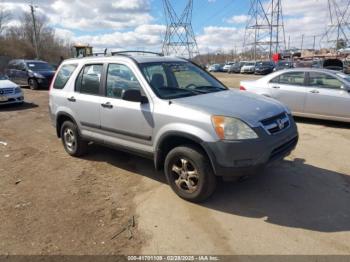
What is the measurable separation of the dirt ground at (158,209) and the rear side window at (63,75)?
1.42 metres

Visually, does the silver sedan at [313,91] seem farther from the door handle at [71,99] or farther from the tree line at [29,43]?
the tree line at [29,43]

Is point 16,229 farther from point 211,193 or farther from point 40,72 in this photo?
point 40,72

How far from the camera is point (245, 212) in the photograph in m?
4.21

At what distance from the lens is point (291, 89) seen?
9297mm

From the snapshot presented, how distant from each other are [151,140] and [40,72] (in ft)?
53.8

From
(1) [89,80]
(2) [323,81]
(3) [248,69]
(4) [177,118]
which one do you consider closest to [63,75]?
(1) [89,80]

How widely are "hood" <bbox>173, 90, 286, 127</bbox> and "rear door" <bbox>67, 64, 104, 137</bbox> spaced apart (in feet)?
5.41

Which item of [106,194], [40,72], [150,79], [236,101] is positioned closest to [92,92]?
[150,79]

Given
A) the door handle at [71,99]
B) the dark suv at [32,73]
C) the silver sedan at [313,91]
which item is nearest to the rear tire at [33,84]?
the dark suv at [32,73]

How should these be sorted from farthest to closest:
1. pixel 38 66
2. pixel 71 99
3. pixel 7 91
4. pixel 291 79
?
pixel 38 66 → pixel 7 91 → pixel 291 79 → pixel 71 99

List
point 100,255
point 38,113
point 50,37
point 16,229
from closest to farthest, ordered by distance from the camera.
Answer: point 100,255 < point 16,229 < point 38,113 < point 50,37

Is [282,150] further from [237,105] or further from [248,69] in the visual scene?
[248,69]

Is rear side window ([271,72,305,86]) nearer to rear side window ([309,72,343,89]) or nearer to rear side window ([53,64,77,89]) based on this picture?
rear side window ([309,72,343,89])

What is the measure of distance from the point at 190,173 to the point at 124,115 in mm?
1385
